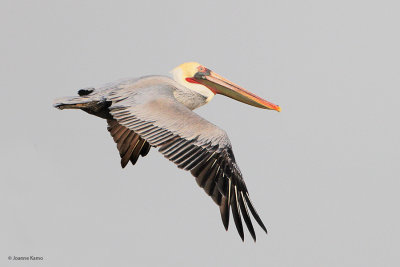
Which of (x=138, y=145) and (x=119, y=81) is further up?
(x=119, y=81)

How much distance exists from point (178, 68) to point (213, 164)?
346 cm

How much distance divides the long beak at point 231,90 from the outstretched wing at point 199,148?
2377mm

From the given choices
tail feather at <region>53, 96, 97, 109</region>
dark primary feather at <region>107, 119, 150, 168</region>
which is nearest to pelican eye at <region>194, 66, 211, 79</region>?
dark primary feather at <region>107, 119, 150, 168</region>

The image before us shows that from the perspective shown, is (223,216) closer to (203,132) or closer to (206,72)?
(203,132)

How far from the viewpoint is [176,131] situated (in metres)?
12.9

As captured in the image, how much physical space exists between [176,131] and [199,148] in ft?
1.52

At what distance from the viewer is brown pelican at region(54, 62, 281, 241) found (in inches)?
492

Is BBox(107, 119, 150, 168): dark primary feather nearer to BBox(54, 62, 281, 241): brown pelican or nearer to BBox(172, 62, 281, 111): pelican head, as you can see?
BBox(54, 62, 281, 241): brown pelican

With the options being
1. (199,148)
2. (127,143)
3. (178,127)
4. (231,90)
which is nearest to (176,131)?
(178,127)

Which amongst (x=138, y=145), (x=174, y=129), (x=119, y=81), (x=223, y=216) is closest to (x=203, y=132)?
(x=174, y=129)

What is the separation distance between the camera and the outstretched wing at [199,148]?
12453 mm

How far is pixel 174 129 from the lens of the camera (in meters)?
12.9

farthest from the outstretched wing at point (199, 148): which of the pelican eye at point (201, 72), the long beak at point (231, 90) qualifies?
the long beak at point (231, 90)

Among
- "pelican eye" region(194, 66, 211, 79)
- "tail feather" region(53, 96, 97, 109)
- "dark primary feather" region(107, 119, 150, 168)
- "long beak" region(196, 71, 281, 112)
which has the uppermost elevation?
"pelican eye" region(194, 66, 211, 79)
